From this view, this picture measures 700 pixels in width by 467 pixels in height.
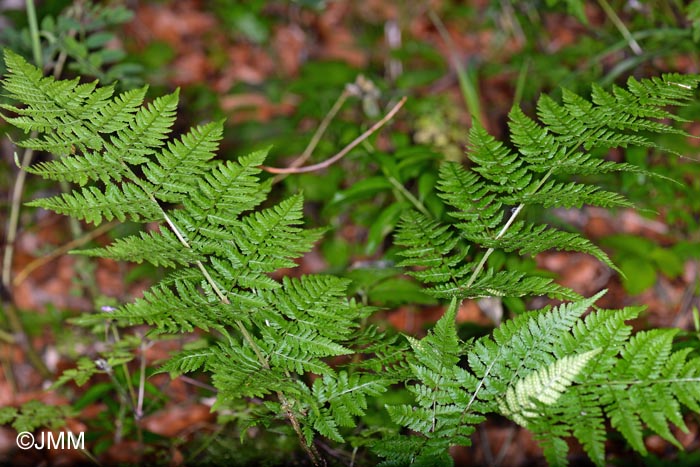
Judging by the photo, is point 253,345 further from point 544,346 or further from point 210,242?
point 544,346

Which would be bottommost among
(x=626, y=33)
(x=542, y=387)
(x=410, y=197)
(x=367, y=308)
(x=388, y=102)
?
(x=542, y=387)

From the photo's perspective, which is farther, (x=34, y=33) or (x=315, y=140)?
(x=315, y=140)

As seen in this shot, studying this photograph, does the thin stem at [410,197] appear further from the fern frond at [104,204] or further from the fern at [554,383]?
the fern frond at [104,204]

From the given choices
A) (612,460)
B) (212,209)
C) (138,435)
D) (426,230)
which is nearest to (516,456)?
(612,460)

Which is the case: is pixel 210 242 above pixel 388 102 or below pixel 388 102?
below

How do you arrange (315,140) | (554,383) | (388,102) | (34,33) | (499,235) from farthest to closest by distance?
(388,102), (315,140), (34,33), (499,235), (554,383)

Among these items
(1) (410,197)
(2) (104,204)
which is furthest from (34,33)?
(1) (410,197)

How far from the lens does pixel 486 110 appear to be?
4.28 metres

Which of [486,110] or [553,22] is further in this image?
[553,22]

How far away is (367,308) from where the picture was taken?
5.82ft

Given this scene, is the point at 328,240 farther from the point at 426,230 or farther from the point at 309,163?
the point at 426,230

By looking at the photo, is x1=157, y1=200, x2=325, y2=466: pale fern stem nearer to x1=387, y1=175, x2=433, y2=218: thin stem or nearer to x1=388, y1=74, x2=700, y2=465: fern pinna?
x1=388, y1=74, x2=700, y2=465: fern pinna

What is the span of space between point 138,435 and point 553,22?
440 centimetres

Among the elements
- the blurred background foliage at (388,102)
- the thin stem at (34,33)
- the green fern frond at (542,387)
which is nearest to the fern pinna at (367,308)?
the green fern frond at (542,387)
